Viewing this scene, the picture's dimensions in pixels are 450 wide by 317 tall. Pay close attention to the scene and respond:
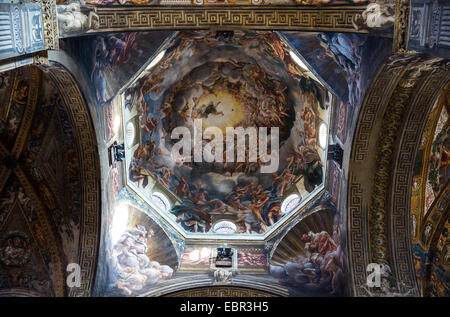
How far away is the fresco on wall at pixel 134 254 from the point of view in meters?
15.2

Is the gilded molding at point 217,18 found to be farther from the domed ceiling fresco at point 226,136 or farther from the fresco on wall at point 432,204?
the fresco on wall at point 432,204

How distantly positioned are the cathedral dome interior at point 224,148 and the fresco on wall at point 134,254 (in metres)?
0.06

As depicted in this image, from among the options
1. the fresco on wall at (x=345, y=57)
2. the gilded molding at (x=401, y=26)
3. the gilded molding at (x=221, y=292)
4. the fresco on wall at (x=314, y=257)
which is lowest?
the gilded molding at (x=221, y=292)

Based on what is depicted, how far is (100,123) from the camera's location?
1389 cm

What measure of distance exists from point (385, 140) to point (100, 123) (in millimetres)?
7591

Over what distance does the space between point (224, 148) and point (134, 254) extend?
5282mm

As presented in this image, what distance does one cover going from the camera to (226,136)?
19.0 m

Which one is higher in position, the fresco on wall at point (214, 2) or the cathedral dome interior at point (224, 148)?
the fresco on wall at point (214, 2)

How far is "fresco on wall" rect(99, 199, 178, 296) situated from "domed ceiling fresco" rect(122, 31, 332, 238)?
81 cm

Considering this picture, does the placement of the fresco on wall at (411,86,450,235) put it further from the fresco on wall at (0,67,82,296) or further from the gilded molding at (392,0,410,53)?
the fresco on wall at (0,67,82,296)

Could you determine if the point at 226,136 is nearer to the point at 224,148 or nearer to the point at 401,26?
the point at 224,148

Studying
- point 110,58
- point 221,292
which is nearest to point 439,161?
point 221,292

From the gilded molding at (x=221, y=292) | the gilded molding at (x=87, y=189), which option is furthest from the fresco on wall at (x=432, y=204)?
the gilded molding at (x=87, y=189)

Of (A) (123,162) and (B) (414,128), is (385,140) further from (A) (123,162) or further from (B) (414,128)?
(A) (123,162)
